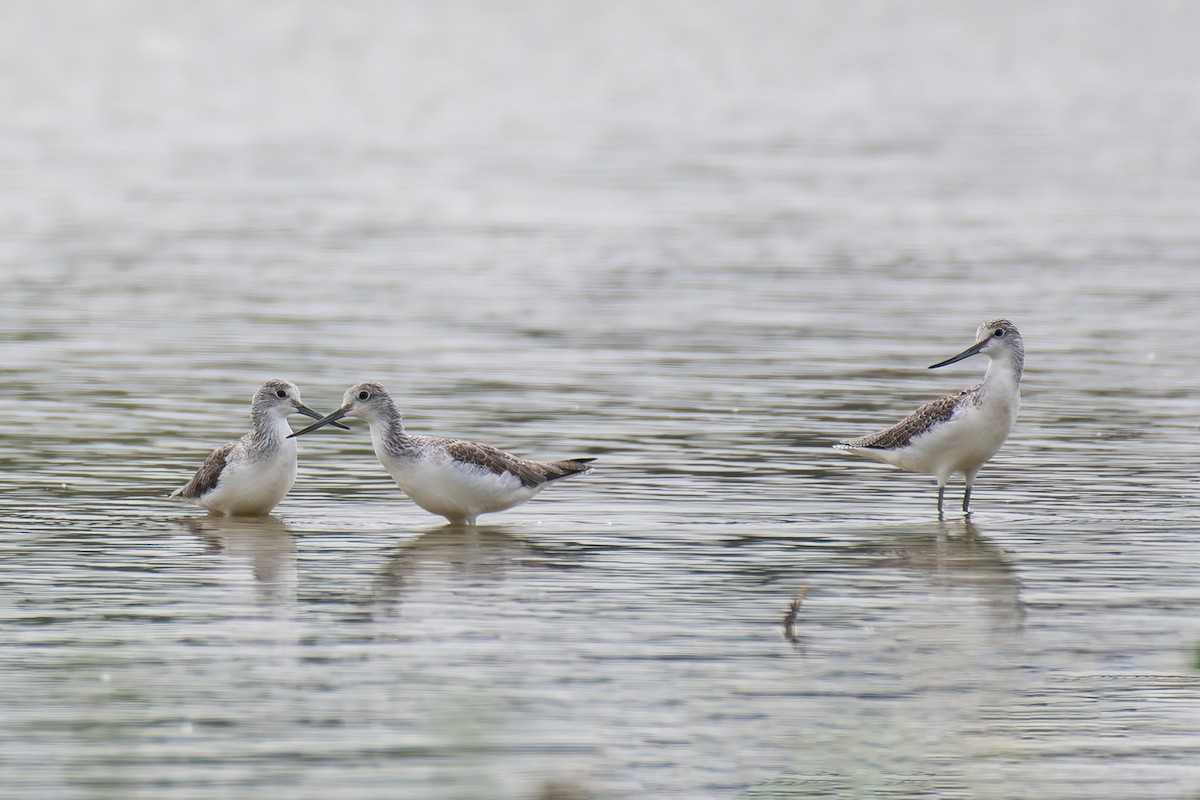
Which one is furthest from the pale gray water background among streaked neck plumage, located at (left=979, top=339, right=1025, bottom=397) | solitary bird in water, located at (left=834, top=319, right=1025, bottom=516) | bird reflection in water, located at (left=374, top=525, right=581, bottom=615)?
streaked neck plumage, located at (left=979, top=339, right=1025, bottom=397)

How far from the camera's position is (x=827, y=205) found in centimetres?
3297

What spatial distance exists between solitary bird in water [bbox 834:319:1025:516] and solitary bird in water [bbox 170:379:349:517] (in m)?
4.05

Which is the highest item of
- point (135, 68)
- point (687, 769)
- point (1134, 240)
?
point (135, 68)

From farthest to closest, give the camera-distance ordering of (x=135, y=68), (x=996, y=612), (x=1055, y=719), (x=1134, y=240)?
(x=135, y=68), (x=1134, y=240), (x=996, y=612), (x=1055, y=719)

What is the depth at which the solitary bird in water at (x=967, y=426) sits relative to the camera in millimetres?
14039

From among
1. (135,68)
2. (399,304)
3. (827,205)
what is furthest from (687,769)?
(135,68)

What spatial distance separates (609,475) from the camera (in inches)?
599

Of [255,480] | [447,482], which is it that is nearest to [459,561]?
[447,482]

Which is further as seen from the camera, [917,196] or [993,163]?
[993,163]

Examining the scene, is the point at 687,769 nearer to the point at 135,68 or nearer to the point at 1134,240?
the point at 1134,240

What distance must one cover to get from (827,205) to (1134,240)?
5.50 meters

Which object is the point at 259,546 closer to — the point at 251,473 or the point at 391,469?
the point at 251,473

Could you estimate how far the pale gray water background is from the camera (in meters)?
8.97

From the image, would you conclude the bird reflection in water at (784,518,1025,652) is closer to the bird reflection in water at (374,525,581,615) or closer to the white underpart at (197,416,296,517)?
the bird reflection in water at (374,525,581,615)
